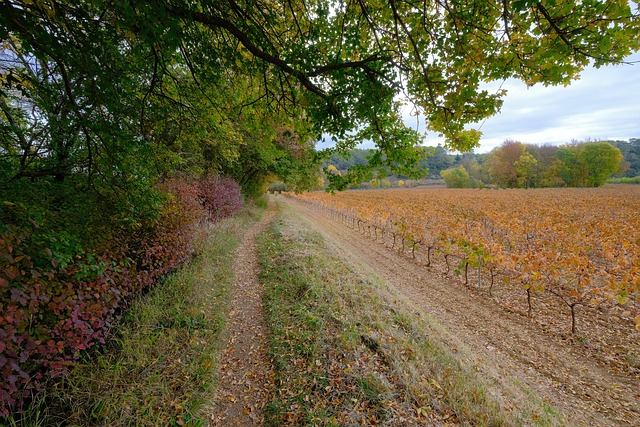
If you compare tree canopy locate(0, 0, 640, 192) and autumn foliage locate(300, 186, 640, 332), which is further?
autumn foliage locate(300, 186, 640, 332)

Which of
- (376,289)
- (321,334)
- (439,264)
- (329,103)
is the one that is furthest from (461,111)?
(439,264)

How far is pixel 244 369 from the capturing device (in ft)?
13.5

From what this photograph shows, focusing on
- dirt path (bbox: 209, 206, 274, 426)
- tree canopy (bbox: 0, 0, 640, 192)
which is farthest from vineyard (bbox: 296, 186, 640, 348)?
dirt path (bbox: 209, 206, 274, 426)

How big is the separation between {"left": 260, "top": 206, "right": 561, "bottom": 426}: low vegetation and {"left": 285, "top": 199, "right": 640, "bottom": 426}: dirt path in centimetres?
62

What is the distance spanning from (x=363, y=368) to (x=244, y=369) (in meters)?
1.94

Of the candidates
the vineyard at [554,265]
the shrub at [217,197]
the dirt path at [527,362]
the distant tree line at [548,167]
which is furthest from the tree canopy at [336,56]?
A: the distant tree line at [548,167]

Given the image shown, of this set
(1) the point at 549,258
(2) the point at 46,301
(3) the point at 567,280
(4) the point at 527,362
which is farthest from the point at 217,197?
(3) the point at 567,280

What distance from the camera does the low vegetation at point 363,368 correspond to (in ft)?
10.4

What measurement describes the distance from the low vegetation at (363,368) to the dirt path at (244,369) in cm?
21

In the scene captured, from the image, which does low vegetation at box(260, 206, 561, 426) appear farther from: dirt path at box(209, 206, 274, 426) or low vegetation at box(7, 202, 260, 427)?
low vegetation at box(7, 202, 260, 427)

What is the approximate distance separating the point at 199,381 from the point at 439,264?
10453mm

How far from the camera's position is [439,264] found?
11.3 m

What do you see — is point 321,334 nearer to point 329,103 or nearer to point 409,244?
point 329,103

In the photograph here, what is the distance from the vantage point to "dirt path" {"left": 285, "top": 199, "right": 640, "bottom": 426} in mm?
4177
